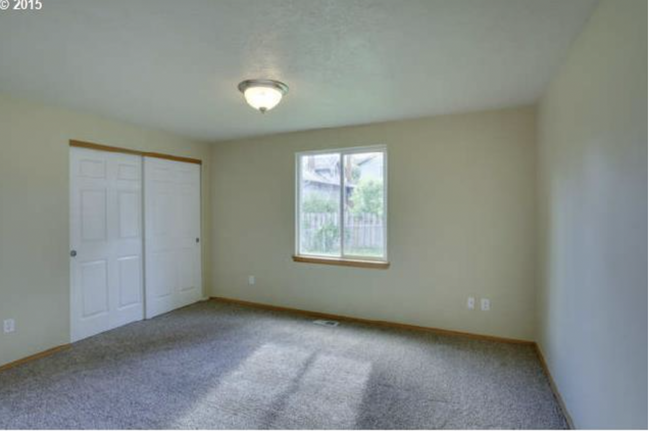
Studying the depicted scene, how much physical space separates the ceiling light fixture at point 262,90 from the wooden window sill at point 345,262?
83.0 inches

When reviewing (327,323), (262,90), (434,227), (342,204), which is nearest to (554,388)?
(434,227)

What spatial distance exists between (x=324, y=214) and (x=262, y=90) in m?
2.04

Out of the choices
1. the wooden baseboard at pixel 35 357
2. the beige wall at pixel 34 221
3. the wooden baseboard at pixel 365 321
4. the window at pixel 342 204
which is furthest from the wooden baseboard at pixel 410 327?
the beige wall at pixel 34 221

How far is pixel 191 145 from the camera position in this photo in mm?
4719

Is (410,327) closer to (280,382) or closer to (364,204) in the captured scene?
(364,204)

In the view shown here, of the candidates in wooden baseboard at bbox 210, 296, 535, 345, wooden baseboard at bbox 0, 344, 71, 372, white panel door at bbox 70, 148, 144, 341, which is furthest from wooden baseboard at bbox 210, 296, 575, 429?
wooden baseboard at bbox 0, 344, 71, 372

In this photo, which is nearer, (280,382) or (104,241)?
(280,382)

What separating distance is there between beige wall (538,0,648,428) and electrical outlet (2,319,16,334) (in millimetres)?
4169

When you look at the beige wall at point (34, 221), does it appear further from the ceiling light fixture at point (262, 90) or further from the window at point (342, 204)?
the window at point (342, 204)

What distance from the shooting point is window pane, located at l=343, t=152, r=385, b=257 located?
13.1 ft

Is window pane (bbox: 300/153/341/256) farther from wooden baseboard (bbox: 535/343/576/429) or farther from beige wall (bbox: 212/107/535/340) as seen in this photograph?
wooden baseboard (bbox: 535/343/576/429)

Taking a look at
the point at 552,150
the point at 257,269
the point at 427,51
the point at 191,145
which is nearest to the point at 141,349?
the point at 257,269

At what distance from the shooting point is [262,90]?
8.50 feet

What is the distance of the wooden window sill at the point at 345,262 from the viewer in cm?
392
